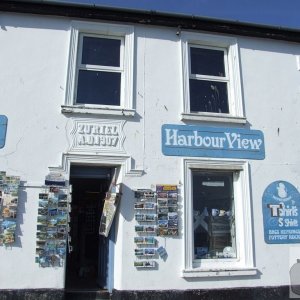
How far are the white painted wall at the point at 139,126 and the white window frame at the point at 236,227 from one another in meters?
0.16

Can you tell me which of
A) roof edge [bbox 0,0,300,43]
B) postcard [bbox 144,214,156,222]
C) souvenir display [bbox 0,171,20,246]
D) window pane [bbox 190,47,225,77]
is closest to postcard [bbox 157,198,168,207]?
postcard [bbox 144,214,156,222]

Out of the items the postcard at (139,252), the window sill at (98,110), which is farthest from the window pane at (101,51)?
the postcard at (139,252)

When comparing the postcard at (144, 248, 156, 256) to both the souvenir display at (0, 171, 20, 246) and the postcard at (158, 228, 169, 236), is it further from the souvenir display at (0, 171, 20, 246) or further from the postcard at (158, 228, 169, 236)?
the souvenir display at (0, 171, 20, 246)

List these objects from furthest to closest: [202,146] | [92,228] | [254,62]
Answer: [92,228] < [254,62] < [202,146]

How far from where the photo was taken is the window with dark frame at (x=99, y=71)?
8359 millimetres

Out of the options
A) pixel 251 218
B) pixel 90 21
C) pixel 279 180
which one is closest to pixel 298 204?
pixel 279 180

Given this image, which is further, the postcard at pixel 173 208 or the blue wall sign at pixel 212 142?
the blue wall sign at pixel 212 142

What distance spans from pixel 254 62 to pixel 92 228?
5339 mm

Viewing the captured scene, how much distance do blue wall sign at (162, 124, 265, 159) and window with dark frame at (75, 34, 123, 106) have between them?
131 centimetres

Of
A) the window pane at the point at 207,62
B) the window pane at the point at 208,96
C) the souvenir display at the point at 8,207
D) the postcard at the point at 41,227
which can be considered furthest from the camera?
the window pane at the point at 207,62

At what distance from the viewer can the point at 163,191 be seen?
26.0 ft

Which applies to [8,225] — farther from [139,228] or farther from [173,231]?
[173,231]

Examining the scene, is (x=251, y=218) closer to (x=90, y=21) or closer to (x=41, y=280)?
(x=41, y=280)

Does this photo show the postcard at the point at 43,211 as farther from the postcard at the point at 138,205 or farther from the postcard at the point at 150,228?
the postcard at the point at 150,228
